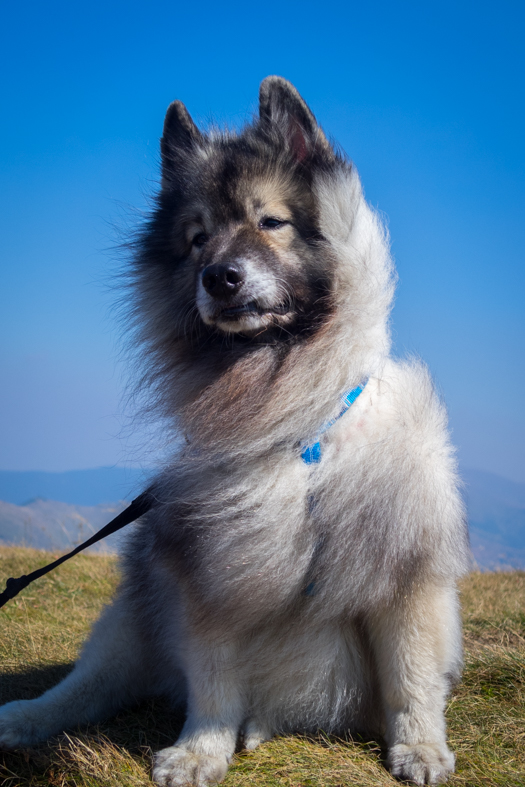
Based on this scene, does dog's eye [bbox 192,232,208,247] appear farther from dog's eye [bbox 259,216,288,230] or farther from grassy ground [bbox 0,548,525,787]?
grassy ground [bbox 0,548,525,787]

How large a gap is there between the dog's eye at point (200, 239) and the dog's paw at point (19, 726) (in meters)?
2.13

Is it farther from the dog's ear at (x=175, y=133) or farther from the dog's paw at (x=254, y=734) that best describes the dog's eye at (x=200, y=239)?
the dog's paw at (x=254, y=734)

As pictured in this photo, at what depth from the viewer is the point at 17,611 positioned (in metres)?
4.28

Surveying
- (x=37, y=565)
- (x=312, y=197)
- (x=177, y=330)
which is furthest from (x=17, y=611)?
(x=312, y=197)

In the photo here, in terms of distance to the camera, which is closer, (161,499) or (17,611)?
(161,499)

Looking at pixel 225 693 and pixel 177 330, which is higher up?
pixel 177 330

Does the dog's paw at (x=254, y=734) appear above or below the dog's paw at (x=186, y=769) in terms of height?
above

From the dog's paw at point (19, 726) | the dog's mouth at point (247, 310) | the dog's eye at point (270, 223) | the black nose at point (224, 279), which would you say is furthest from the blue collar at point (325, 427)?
the dog's paw at point (19, 726)

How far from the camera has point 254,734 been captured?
238cm

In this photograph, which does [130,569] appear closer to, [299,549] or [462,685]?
[299,549]

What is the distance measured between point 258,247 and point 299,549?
1167mm

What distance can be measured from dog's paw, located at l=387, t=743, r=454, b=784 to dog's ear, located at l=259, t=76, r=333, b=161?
2.35 m

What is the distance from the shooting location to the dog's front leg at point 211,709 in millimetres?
2225

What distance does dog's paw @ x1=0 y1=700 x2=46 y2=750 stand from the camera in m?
2.46
